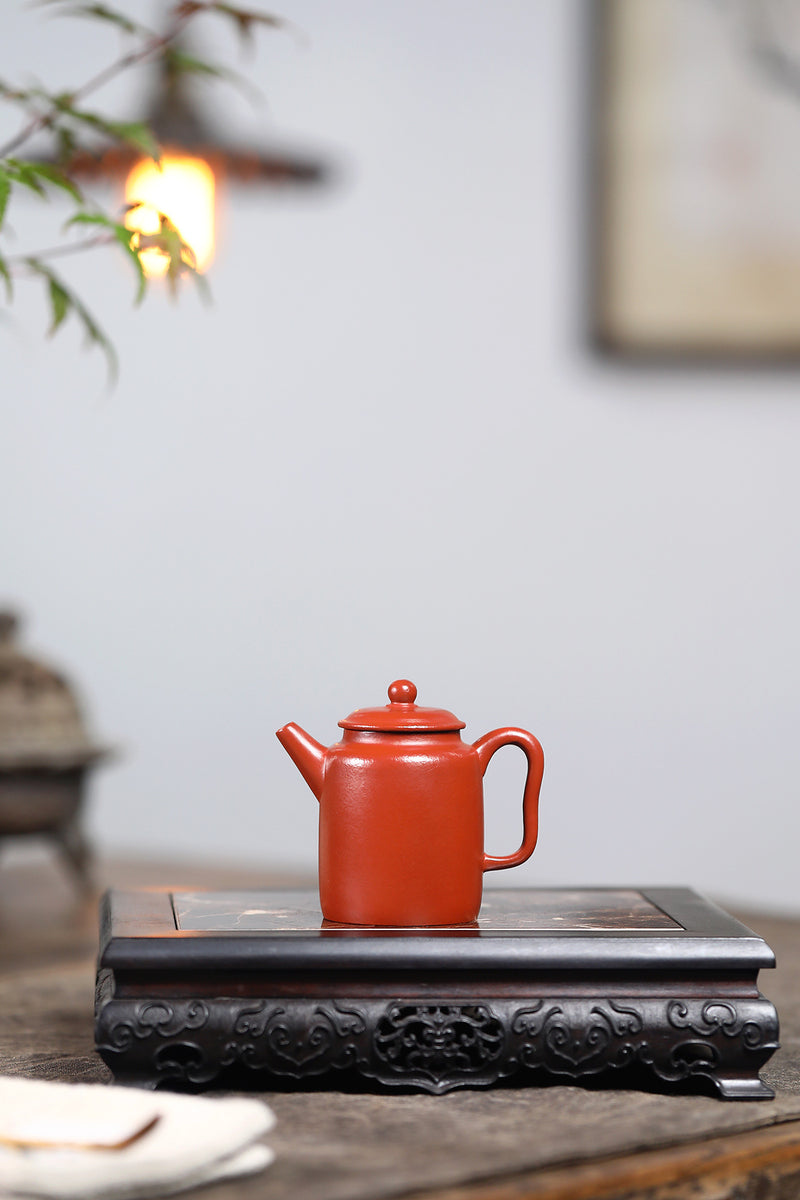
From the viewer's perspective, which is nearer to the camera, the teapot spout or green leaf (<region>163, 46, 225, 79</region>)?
the teapot spout

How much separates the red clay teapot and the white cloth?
0.16 metres

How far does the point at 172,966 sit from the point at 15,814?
954 millimetres

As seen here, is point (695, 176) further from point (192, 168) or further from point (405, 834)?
point (405, 834)

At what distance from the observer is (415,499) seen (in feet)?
9.68

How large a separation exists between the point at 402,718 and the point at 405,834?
0.24 feet

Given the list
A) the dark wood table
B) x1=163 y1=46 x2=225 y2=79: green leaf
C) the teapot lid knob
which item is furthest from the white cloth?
x1=163 y1=46 x2=225 y2=79: green leaf

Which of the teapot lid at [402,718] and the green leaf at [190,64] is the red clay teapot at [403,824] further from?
the green leaf at [190,64]

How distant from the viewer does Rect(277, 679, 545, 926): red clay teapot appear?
90 cm

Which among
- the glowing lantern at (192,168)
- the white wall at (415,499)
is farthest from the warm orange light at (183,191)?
the white wall at (415,499)

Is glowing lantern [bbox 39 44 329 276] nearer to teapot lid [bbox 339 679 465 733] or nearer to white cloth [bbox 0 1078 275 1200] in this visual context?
teapot lid [bbox 339 679 465 733]

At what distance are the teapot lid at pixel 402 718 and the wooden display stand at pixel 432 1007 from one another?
0.12m

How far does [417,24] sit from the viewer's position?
116 inches

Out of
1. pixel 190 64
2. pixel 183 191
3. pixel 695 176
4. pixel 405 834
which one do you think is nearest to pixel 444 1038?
pixel 405 834

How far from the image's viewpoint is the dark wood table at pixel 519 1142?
72 cm
